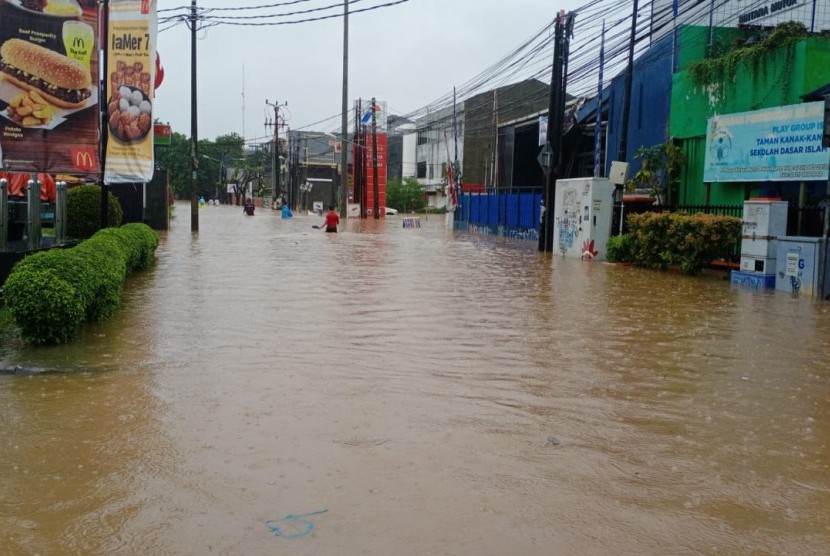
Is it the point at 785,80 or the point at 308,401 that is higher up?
the point at 785,80

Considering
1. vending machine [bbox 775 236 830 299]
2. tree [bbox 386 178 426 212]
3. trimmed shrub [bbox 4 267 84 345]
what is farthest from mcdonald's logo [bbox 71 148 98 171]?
tree [bbox 386 178 426 212]

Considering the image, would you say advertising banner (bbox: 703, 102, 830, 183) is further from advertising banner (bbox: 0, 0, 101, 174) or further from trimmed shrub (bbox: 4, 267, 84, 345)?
trimmed shrub (bbox: 4, 267, 84, 345)

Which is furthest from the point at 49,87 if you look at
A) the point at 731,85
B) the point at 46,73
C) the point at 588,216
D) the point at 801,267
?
the point at 731,85

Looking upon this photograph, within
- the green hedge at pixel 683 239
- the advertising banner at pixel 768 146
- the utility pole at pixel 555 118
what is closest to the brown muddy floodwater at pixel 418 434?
the green hedge at pixel 683 239

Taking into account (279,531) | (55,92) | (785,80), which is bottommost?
(279,531)

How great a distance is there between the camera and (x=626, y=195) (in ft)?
76.1

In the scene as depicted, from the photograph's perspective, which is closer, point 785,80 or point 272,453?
point 272,453

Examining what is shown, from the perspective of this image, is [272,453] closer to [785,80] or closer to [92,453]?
[92,453]

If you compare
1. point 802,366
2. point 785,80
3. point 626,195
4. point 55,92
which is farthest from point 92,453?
point 626,195

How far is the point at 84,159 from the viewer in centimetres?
1502

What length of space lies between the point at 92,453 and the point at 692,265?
14743mm

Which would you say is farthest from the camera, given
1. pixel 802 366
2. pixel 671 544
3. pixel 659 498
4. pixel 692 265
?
pixel 692 265

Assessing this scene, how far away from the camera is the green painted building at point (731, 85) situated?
17.9 m

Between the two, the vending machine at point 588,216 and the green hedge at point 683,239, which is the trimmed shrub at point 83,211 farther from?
the green hedge at point 683,239
